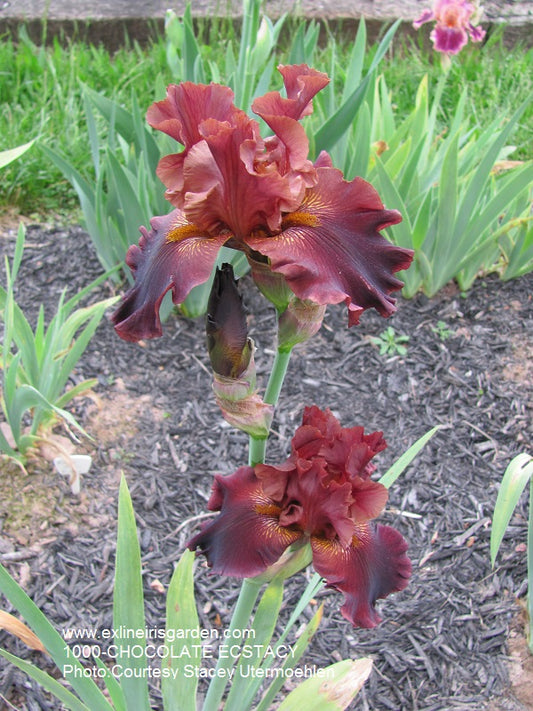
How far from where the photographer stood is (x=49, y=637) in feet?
3.65

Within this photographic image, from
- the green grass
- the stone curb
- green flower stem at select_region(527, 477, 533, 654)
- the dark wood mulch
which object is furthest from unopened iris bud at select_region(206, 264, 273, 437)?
the stone curb

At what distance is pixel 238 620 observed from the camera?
117cm

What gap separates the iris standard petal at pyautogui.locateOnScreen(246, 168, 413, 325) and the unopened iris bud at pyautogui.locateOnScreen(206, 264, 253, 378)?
0.08 metres

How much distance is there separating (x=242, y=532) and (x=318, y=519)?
111 mm

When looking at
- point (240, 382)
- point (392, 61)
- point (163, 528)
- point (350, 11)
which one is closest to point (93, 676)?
point (163, 528)

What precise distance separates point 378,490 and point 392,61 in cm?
383

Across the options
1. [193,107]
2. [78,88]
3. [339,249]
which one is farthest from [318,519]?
[78,88]

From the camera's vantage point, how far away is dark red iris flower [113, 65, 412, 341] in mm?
853

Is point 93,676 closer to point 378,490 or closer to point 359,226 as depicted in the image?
point 378,490

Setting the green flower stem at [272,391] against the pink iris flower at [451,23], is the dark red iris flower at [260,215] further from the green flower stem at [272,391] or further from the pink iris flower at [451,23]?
the pink iris flower at [451,23]

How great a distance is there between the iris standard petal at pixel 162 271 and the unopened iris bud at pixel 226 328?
0.07m

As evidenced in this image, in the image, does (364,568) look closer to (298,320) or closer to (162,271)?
(298,320)

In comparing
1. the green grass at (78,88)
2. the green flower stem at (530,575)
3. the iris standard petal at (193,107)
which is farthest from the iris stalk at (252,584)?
the green grass at (78,88)

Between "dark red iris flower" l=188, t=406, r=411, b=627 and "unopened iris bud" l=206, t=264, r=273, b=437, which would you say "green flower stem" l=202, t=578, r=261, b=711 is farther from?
"unopened iris bud" l=206, t=264, r=273, b=437
